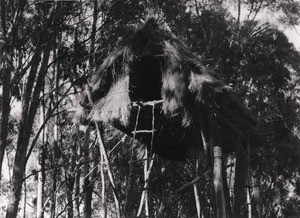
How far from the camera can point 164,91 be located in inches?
263

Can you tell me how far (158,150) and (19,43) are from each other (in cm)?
460

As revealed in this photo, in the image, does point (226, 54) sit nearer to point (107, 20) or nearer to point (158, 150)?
point (107, 20)

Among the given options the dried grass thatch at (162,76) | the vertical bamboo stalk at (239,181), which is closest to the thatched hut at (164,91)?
the dried grass thatch at (162,76)

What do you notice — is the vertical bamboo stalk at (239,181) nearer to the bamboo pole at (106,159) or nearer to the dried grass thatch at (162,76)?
the dried grass thatch at (162,76)

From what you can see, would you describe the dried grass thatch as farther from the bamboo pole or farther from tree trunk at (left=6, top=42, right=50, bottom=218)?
tree trunk at (left=6, top=42, right=50, bottom=218)

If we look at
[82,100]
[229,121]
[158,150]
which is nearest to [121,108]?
[82,100]

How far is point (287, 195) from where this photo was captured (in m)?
23.9

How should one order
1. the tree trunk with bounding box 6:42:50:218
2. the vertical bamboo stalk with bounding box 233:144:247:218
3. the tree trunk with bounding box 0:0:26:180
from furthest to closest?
the tree trunk with bounding box 6:42:50:218 < the tree trunk with bounding box 0:0:26:180 < the vertical bamboo stalk with bounding box 233:144:247:218

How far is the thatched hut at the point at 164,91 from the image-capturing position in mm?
6586

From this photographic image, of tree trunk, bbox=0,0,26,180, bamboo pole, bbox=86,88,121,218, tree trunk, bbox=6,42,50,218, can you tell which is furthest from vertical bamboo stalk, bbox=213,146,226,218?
tree trunk, bbox=6,42,50,218

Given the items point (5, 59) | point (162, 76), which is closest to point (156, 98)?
point (162, 76)

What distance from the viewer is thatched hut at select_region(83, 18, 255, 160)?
259 inches

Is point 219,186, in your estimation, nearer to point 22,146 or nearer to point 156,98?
point 156,98

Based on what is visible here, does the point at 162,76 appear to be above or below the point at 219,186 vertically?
above
